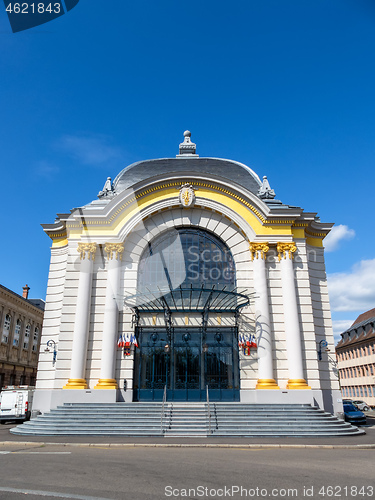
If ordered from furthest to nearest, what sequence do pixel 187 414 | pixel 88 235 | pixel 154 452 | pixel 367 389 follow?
pixel 367 389
pixel 88 235
pixel 187 414
pixel 154 452

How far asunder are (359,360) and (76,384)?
50.4 m

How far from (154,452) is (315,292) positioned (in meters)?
15.3

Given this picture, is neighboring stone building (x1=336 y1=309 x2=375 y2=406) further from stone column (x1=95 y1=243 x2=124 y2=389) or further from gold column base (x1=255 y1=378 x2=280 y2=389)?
stone column (x1=95 y1=243 x2=124 y2=389)

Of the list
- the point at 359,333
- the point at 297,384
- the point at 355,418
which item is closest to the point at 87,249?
the point at 297,384

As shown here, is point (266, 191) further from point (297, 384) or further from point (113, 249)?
point (297, 384)

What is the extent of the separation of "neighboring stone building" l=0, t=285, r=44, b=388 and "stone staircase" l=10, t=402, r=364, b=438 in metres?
26.1

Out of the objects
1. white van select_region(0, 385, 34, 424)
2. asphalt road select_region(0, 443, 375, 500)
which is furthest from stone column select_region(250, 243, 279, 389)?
white van select_region(0, 385, 34, 424)

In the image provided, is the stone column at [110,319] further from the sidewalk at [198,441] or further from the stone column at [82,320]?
the sidewalk at [198,441]

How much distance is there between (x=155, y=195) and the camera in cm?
2388

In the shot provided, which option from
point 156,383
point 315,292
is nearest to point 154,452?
point 156,383

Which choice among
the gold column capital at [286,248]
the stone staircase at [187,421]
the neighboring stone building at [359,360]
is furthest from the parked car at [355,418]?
the neighboring stone building at [359,360]

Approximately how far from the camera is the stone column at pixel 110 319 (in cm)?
2041

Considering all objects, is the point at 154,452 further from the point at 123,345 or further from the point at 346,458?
the point at 123,345

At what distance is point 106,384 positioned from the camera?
66.1ft
